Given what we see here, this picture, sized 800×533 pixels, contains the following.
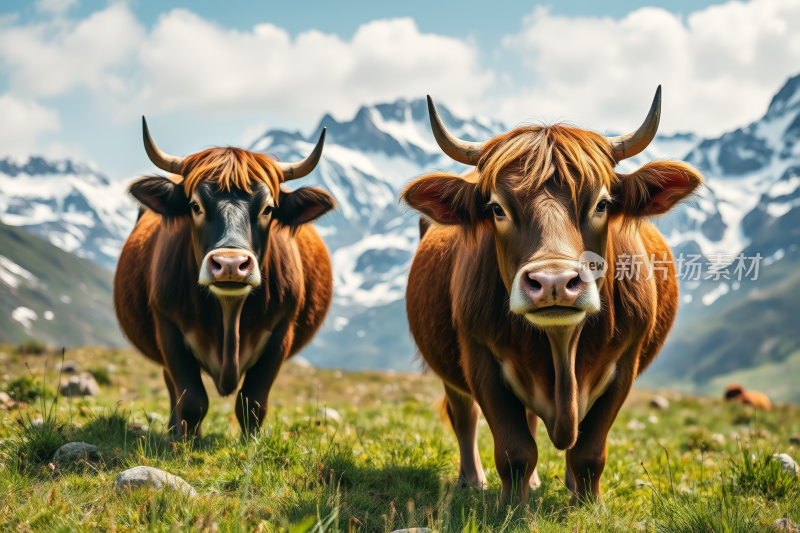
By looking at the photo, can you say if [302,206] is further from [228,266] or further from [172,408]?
[172,408]

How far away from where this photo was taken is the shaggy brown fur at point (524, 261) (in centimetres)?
478

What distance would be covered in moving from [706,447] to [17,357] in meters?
16.2

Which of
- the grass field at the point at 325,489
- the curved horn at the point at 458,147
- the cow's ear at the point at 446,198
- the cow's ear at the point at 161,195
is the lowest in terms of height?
the grass field at the point at 325,489

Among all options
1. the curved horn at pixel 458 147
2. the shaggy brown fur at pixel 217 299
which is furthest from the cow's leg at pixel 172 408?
the curved horn at pixel 458 147

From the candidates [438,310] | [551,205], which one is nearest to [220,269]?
[438,310]

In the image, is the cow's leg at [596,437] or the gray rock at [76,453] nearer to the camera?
the cow's leg at [596,437]

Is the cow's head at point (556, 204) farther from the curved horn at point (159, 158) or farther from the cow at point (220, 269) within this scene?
the curved horn at point (159, 158)

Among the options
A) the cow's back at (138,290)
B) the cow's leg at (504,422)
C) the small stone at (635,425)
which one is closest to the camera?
the cow's leg at (504,422)

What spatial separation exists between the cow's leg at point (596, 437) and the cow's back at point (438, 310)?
1168 millimetres

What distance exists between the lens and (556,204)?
4668mm

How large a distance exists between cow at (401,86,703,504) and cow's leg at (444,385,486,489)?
1259 mm

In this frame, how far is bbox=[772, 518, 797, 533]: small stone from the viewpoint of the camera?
4255mm

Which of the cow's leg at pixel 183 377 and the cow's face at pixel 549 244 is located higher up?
the cow's face at pixel 549 244

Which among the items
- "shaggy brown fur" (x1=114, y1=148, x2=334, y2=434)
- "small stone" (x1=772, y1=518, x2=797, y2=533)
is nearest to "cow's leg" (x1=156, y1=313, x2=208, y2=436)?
"shaggy brown fur" (x1=114, y1=148, x2=334, y2=434)
